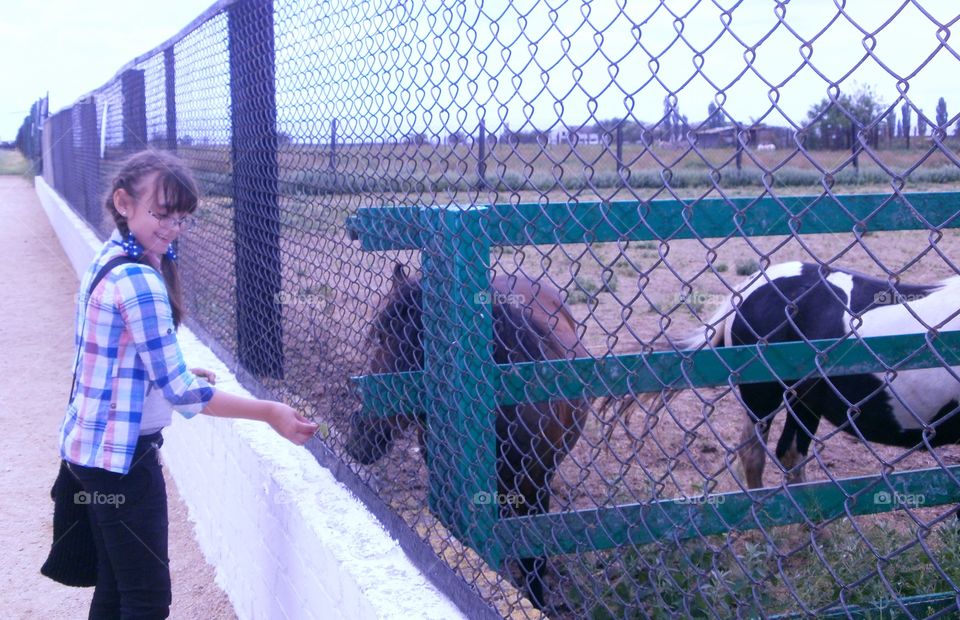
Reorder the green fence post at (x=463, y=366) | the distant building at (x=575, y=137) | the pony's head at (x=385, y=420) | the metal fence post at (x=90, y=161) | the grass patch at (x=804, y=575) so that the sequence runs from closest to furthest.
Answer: the distant building at (x=575, y=137) → the green fence post at (x=463, y=366) → the pony's head at (x=385, y=420) → the grass patch at (x=804, y=575) → the metal fence post at (x=90, y=161)

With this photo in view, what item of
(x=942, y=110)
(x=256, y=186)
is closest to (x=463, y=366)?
(x=942, y=110)

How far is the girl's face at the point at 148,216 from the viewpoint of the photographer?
107 inches

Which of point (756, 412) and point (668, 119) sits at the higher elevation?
point (668, 119)

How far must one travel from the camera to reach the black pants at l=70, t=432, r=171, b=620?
8.98 feet

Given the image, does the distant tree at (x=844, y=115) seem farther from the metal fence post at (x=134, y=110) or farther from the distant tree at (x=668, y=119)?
the metal fence post at (x=134, y=110)

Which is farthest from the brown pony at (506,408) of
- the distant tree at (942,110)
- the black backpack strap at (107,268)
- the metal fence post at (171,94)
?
the metal fence post at (171,94)

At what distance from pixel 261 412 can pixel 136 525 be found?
0.52 m

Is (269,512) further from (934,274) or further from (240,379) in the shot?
(934,274)

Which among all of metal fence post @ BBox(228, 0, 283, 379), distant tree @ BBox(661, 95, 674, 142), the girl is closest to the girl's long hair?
the girl

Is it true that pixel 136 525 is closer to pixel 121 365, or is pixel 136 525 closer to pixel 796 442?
pixel 121 365

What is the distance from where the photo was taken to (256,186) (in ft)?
14.1

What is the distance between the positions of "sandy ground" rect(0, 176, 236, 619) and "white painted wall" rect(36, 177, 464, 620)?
0.36ft

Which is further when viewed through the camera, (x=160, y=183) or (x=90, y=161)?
(x=90, y=161)

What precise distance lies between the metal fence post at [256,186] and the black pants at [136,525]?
4.51 feet
